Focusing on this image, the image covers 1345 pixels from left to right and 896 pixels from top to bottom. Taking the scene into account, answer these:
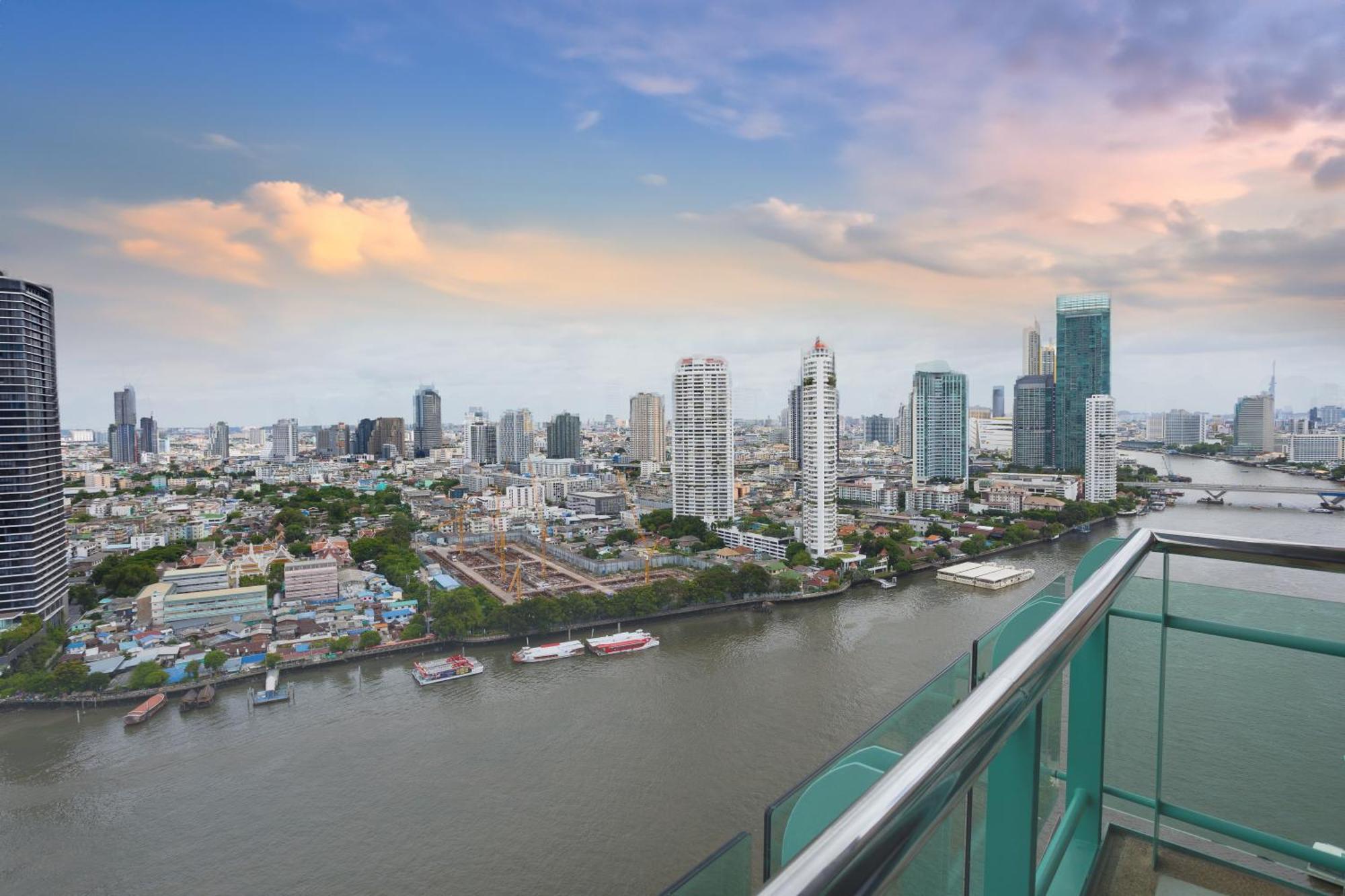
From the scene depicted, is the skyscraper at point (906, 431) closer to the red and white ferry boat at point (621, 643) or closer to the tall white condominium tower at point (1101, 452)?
the tall white condominium tower at point (1101, 452)

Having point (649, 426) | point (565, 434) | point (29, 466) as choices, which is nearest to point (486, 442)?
point (565, 434)

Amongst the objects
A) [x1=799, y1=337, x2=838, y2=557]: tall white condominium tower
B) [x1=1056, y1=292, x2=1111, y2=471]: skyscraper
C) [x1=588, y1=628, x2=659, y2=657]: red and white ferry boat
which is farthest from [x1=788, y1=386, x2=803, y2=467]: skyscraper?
[x1=588, y1=628, x2=659, y2=657]: red and white ferry boat

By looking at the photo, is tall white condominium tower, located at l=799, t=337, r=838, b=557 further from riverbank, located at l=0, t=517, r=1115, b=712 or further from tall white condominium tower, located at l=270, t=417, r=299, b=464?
tall white condominium tower, located at l=270, t=417, r=299, b=464

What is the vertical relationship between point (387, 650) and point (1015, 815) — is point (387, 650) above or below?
below

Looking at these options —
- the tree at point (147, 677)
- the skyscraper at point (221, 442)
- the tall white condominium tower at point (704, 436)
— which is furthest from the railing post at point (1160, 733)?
the skyscraper at point (221, 442)

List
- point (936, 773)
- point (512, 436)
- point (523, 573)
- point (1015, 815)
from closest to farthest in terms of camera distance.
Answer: point (936, 773)
point (1015, 815)
point (523, 573)
point (512, 436)

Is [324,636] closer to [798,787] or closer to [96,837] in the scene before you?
[96,837]

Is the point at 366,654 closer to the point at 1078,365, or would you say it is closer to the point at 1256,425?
the point at 1078,365
